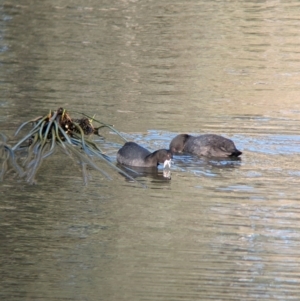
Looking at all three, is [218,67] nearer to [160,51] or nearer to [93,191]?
[160,51]

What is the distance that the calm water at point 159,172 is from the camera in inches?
276

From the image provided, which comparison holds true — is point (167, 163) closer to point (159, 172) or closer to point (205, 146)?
point (159, 172)

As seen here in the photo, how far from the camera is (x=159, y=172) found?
10125 mm

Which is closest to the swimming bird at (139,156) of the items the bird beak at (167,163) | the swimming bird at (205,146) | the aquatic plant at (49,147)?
the bird beak at (167,163)

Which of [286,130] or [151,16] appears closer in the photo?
[286,130]

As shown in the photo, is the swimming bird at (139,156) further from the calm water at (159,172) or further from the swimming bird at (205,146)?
the swimming bird at (205,146)

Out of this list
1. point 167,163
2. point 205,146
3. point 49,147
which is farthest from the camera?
point 205,146

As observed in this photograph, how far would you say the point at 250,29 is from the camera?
2009 cm

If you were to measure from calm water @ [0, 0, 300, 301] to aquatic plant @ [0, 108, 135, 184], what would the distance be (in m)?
0.15

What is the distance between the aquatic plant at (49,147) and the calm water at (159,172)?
0.50ft

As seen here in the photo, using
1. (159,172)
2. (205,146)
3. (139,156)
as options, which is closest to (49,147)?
(139,156)

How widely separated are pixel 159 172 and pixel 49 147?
1.32 m

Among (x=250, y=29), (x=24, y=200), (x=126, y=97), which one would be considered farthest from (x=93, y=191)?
(x=250, y=29)

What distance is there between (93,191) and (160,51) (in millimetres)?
8843
